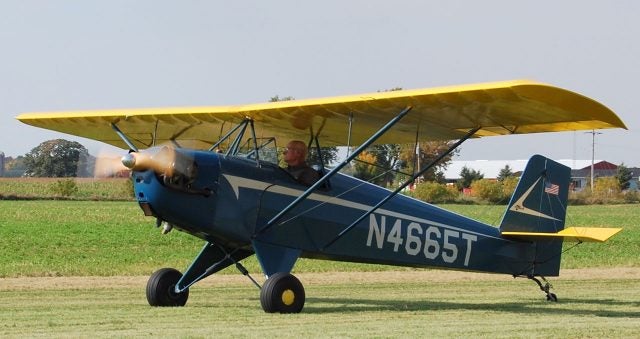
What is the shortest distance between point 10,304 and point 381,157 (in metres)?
10.7

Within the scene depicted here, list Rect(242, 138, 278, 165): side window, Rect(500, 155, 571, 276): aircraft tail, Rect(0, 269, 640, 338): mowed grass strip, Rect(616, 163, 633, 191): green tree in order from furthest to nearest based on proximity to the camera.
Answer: Rect(616, 163, 633, 191): green tree < Rect(500, 155, 571, 276): aircraft tail < Rect(242, 138, 278, 165): side window < Rect(0, 269, 640, 338): mowed grass strip

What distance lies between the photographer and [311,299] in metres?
16.3

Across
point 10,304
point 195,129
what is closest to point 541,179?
point 195,129

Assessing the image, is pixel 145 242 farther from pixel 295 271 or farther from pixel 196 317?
pixel 196 317

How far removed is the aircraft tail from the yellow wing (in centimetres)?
150

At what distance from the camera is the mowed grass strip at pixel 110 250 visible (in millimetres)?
22828

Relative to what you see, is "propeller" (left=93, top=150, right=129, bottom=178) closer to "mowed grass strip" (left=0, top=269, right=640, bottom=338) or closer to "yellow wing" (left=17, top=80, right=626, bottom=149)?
"yellow wing" (left=17, top=80, right=626, bottom=149)

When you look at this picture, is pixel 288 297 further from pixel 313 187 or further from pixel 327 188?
pixel 327 188

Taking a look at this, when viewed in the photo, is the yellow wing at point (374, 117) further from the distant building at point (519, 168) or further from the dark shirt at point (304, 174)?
the distant building at point (519, 168)

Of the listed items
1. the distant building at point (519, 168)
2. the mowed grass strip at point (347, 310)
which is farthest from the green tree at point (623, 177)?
the mowed grass strip at point (347, 310)

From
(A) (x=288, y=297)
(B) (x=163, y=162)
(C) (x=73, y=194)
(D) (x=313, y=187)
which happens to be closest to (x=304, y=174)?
(D) (x=313, y=187)

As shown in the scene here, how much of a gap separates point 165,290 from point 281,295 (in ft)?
6.59

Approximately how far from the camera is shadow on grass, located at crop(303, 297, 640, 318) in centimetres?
1427

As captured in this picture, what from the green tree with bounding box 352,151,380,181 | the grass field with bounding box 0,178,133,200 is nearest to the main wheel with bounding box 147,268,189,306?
the green tree with bounding box 352,151,380,181
